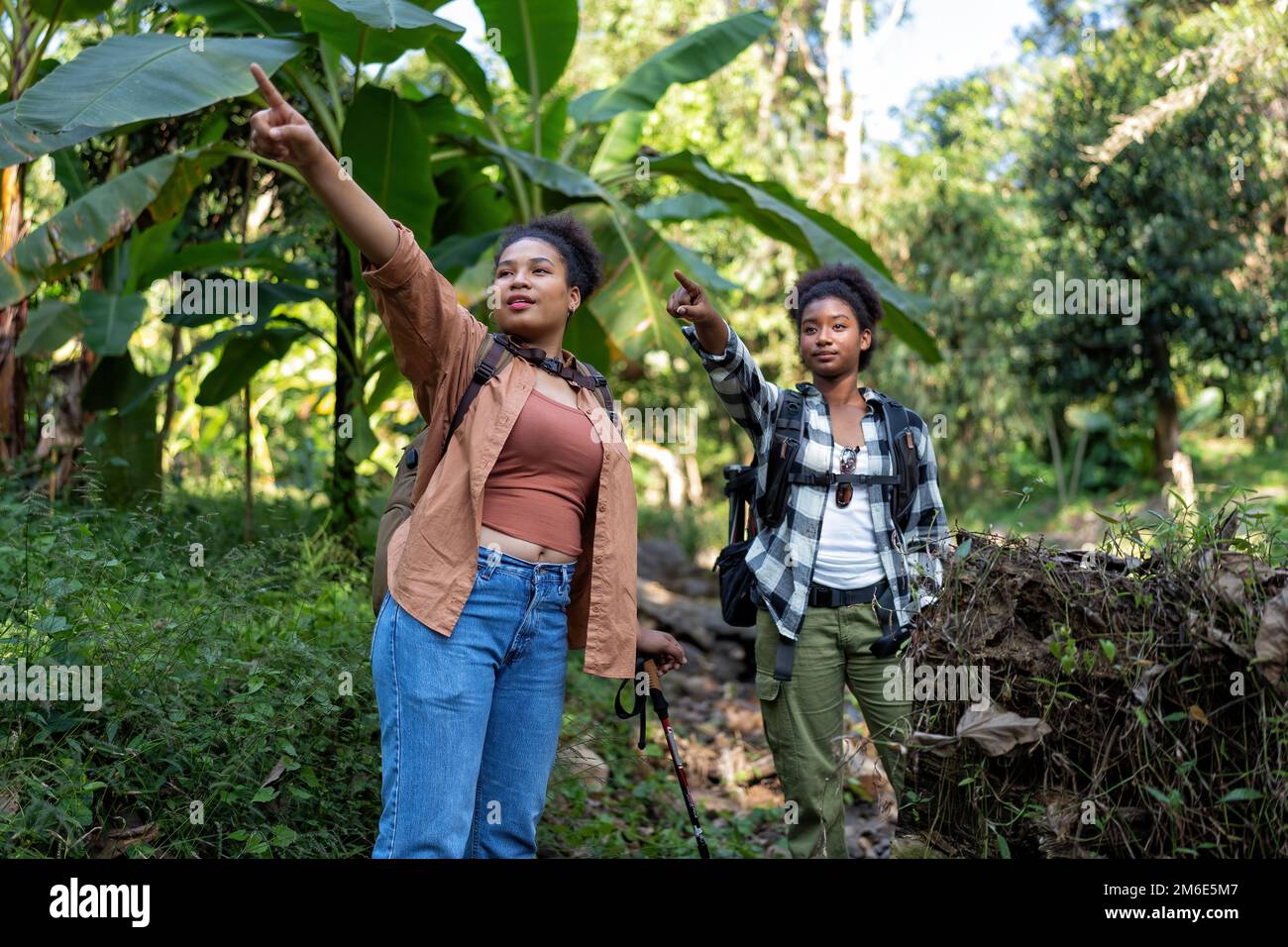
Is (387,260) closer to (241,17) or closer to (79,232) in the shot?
(79,232)

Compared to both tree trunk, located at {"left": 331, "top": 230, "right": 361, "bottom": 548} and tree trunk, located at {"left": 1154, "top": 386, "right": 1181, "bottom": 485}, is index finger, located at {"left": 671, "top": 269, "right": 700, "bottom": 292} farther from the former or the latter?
tree trunk, located at {"left": 1154, "top": 386, "right": 1181, "bottom": 485}

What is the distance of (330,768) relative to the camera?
12.9ft

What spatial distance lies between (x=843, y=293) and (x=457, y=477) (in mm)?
1637

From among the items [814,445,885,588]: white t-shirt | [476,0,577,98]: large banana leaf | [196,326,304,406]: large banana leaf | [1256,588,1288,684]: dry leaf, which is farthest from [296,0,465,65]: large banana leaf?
[1256,588,1288,684]: dry leaf

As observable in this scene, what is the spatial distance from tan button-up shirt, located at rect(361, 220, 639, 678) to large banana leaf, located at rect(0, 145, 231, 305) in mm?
3284

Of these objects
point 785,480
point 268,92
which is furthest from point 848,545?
point 268,92

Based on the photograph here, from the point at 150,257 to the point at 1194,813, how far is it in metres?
6.27

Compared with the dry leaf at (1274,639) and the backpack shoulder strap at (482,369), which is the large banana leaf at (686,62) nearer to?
the backpack shoulder strap at (482,369)

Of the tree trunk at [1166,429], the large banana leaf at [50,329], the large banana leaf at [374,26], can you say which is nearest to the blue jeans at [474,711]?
the large banana leaf at [374,26]

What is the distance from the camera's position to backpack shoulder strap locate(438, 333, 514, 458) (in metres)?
2.75

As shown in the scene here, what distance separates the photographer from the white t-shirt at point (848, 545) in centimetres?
354

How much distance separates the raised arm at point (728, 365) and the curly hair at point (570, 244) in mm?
248

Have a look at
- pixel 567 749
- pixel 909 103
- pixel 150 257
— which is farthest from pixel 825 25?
pixel 567 749
